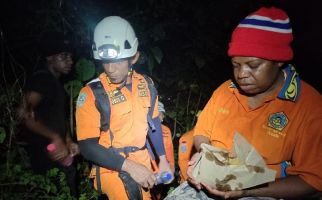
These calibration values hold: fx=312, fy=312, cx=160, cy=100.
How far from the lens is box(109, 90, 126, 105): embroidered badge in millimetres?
3189

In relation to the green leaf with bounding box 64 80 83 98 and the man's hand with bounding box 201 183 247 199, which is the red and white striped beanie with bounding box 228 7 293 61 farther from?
the green leaf with bounding box 64 80 83 98

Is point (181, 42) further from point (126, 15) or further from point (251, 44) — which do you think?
point (251, 44)

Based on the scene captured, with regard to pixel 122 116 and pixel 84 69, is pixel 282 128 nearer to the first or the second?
pixel 122 116

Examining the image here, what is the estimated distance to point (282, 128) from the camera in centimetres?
241

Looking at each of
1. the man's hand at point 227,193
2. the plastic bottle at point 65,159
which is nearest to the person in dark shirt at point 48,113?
the plastic bottle at point 65,159

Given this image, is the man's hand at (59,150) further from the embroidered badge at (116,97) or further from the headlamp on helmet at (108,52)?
the headlamp on helmet at (108,52)

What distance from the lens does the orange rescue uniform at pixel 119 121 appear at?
305cm

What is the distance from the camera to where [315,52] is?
4.58m

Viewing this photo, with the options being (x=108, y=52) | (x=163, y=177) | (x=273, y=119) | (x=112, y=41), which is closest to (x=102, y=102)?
(x=108, y=52)

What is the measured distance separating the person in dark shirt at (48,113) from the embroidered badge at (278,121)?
8.38 feet

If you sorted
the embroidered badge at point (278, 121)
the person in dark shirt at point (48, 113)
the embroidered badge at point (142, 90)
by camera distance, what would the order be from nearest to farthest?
the embroidered badge at point (278, 121), the embroidered badge at point (142, 90), the person in dark shirt at point (48, 113)

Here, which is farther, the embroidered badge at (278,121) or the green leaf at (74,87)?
the green leaf at (74,87)

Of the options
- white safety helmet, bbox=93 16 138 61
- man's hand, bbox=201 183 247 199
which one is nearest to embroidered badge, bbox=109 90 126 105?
white safety helmet, bbox=93 16 138 61

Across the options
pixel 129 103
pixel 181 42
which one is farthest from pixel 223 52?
pixel 129 103
